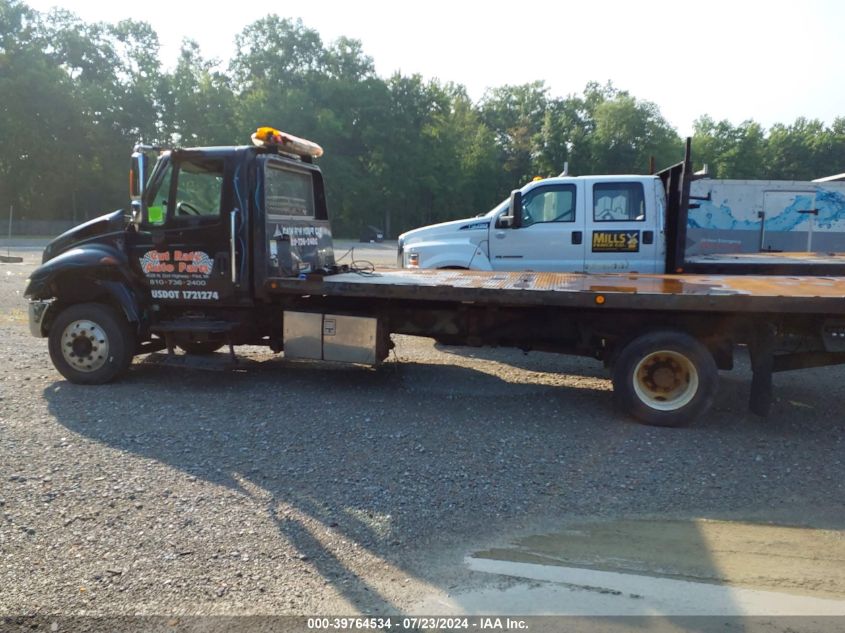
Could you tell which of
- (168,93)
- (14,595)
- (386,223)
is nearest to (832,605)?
(14,595)

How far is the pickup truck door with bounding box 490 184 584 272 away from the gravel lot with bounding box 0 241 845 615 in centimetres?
211

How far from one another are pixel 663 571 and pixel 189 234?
5.94m

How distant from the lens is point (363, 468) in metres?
5.41

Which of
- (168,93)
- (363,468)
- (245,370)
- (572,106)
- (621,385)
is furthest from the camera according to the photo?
(572,106)

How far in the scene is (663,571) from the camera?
396 centimetres

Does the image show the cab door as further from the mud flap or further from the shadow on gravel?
the mud flap

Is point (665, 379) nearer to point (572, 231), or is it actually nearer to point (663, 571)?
point (663, 571)

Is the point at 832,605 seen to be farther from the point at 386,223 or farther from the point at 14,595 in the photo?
the point at 386,223

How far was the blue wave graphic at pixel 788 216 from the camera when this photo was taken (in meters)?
15.4

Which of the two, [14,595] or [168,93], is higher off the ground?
[168,93]

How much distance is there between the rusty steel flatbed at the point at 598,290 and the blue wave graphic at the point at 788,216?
8.39m

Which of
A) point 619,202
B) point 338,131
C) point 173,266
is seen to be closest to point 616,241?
point 619,202

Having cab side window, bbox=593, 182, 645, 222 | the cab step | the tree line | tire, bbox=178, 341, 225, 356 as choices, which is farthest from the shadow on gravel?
the tree line

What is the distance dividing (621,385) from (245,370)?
4621 millimetres
